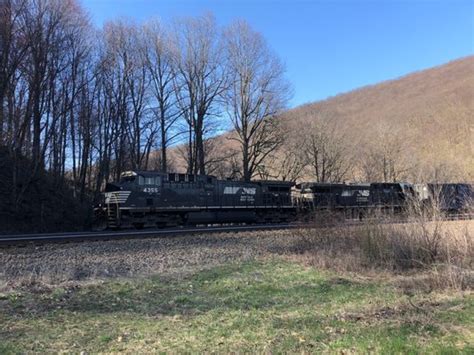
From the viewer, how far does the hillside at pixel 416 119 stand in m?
60.2

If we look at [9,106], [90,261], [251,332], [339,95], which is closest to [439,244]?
[251,332]

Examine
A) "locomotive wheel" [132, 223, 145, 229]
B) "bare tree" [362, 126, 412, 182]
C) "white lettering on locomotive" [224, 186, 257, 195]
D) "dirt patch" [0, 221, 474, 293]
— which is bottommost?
"dirt patch" [0, 221, 474, 293]

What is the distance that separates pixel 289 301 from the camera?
29.6 ft

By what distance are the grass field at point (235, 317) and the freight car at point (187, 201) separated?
46.5ft

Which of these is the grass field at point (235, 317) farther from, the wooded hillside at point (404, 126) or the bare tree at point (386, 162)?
the bare tree at point (386, 162)

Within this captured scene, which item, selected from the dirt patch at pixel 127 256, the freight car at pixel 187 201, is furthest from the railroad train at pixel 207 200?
the dirt patch at pixel 127 256

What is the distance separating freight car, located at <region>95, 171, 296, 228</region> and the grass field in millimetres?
14178

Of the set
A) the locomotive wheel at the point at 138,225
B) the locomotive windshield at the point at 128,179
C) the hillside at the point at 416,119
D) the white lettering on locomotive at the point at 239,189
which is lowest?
the locomotive wheel at the point at 138,225

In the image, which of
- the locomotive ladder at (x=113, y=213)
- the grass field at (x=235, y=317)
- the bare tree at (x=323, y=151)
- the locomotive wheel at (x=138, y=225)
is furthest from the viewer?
the bare tree at (x=323, y=151)

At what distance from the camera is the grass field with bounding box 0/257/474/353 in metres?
6.02

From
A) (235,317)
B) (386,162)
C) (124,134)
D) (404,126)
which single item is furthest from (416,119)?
(235,317)

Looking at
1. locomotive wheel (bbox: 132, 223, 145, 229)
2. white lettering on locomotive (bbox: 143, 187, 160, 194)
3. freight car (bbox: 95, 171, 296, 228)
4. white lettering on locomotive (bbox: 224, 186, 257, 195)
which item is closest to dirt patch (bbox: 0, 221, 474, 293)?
freight car (bbox: 95, 171, 296, 228)

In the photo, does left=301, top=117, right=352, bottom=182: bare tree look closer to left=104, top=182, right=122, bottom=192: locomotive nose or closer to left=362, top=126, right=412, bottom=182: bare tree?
left=362, top=126, right=412, bottom=182: bare tree

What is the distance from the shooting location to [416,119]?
92.8 meters
